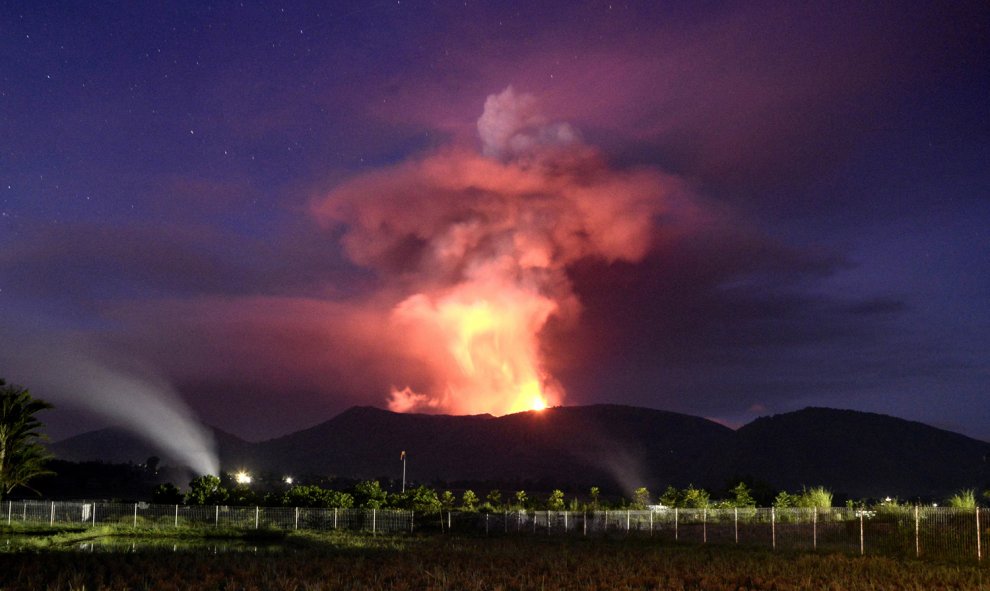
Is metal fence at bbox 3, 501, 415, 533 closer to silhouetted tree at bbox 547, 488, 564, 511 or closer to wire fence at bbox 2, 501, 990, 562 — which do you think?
wire fence at bbox 2, 501, 990, 562

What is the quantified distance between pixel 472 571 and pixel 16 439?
42.8 m

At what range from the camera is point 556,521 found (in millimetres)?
52094

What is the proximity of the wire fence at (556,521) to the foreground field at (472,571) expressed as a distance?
12.9 m

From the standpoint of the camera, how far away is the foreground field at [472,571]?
19797 millimetres

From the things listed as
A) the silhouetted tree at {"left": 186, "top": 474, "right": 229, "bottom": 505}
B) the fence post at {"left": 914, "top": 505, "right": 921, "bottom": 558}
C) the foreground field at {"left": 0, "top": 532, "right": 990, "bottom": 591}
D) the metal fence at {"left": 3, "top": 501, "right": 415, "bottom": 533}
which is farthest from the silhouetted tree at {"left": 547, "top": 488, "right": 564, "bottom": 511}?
the foreground field at {"left": 0, "top": 532, "right": 990, "bottom": 591}

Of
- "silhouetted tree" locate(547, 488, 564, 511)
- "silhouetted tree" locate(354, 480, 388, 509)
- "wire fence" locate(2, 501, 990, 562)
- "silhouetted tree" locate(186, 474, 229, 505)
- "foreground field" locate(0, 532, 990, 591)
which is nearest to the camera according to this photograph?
"foreground field" locate(0, 532, 990, 591)

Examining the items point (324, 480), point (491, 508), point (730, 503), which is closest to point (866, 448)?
point (324, 480)

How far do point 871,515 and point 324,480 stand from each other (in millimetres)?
→ 133263

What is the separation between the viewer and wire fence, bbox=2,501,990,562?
142 feet

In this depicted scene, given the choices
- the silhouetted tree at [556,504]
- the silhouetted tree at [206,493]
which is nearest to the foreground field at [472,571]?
the silhouetted tree at [206,493]

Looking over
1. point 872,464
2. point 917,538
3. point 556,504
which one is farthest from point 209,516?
point 872,464

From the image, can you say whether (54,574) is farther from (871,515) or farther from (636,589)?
(871,515)

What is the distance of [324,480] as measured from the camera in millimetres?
167625

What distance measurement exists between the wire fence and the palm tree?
7.30 feet
